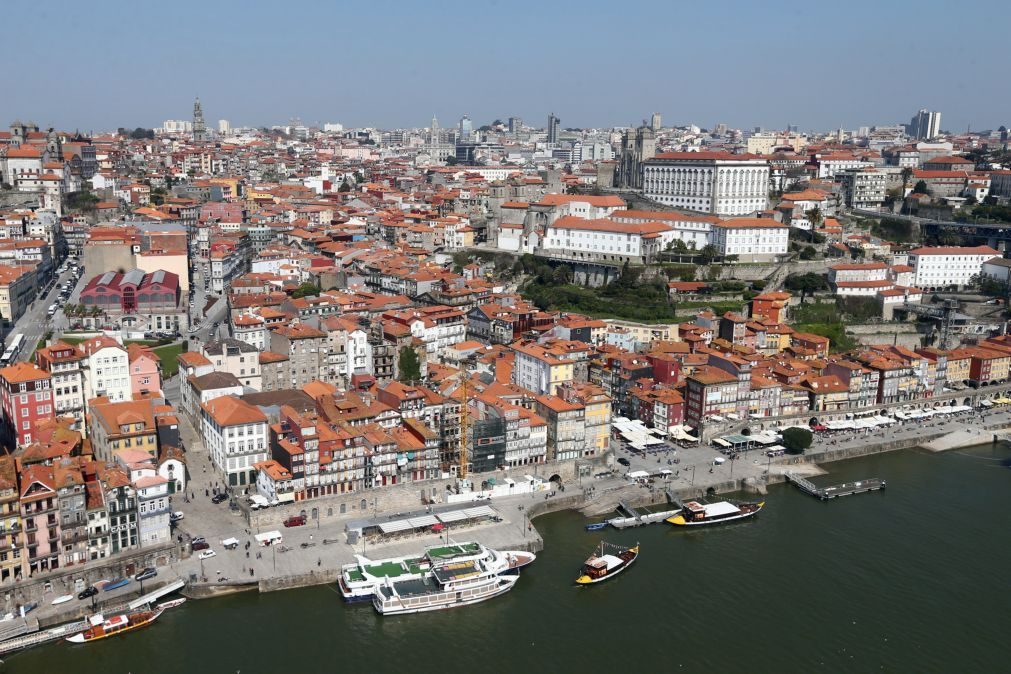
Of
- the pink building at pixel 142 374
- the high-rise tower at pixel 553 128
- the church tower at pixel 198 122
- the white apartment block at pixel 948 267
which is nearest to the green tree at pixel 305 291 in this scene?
the pink building at pixel 142 374

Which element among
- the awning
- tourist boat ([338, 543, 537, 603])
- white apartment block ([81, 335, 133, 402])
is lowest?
tourist boat ([338, 543, 537, 603])

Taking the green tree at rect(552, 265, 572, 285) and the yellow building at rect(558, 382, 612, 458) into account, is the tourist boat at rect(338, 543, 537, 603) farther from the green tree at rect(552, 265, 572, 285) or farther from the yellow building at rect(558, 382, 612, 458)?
the green tree at rect(552, 265, 572, 285)

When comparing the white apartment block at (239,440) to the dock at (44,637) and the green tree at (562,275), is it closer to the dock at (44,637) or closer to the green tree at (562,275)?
the dock at (44,637)

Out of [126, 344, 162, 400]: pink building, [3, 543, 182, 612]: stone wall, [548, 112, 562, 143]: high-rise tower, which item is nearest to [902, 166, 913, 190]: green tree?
[126, 344, 162, 400]: pink building

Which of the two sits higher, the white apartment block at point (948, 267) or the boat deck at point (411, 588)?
the white apartment block at point (948, 267)

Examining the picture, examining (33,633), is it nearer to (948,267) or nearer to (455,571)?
(455,571)

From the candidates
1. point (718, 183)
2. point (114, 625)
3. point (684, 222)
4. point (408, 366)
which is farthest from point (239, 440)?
point (718, 183)

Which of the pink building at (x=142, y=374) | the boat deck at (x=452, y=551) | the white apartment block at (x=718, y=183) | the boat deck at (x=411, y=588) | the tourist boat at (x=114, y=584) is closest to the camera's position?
the tourist boat at (x=114, y=584)
